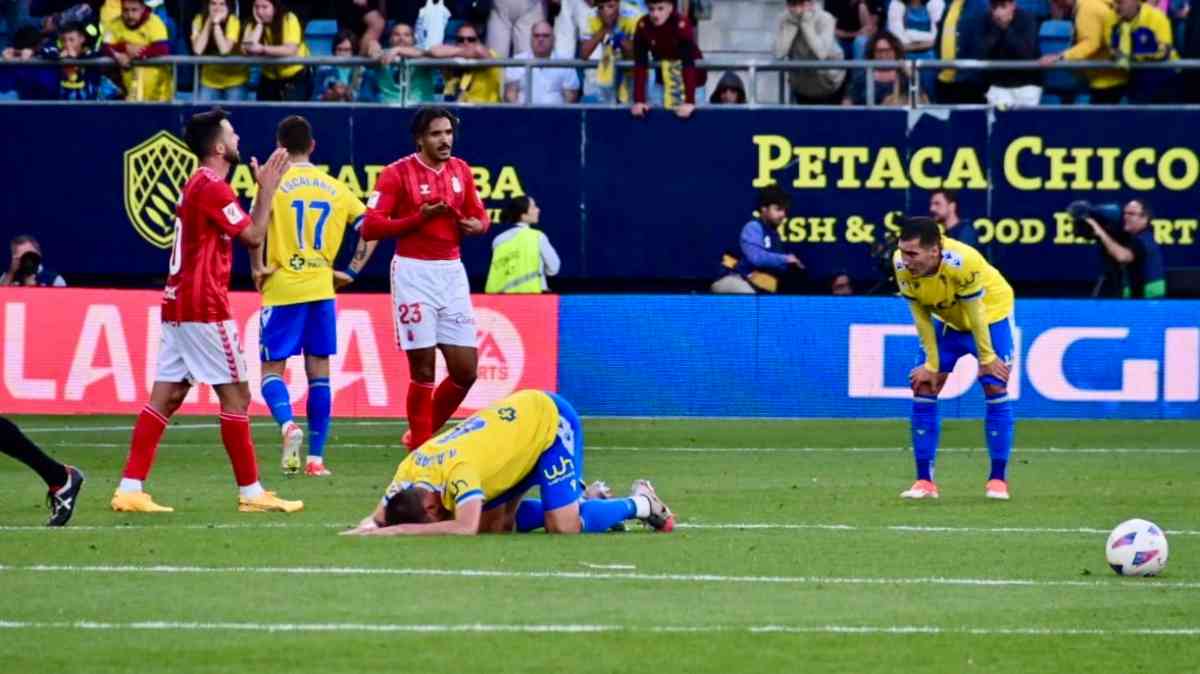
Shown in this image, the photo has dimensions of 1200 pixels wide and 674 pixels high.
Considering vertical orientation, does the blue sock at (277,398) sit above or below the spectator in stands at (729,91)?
below

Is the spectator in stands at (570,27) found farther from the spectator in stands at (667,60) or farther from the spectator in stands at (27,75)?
the spectator in stands at (27,75)

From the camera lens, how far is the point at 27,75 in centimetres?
2445

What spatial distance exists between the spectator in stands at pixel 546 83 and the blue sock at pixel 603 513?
41.2ft

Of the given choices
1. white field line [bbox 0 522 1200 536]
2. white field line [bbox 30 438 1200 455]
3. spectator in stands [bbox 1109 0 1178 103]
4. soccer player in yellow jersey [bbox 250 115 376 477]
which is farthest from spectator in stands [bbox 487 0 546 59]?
white field line [bbox 0 522 1200 536]

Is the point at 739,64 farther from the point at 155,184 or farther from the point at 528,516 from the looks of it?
the point at 528,516

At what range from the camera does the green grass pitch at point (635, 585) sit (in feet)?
27.9

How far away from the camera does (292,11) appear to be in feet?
82.8

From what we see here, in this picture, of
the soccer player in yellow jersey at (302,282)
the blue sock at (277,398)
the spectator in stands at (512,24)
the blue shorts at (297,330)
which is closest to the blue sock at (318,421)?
the soccer player in yellow jersey at (302,282)

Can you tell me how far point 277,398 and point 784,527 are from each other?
15.0ft

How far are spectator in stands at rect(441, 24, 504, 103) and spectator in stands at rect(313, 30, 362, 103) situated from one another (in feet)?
3.08

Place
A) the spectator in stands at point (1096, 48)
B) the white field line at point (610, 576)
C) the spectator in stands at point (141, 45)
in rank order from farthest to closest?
the spectator in stands at point (141, 45)
the spectator in stands at point (1096, 48)
the white field line at point (610, 576)

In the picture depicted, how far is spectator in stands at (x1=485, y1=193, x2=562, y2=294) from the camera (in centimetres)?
2264

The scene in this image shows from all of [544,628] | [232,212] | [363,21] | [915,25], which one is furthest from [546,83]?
[544,628]

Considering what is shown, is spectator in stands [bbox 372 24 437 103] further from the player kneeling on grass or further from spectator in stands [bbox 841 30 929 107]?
the player kneeling on grass
